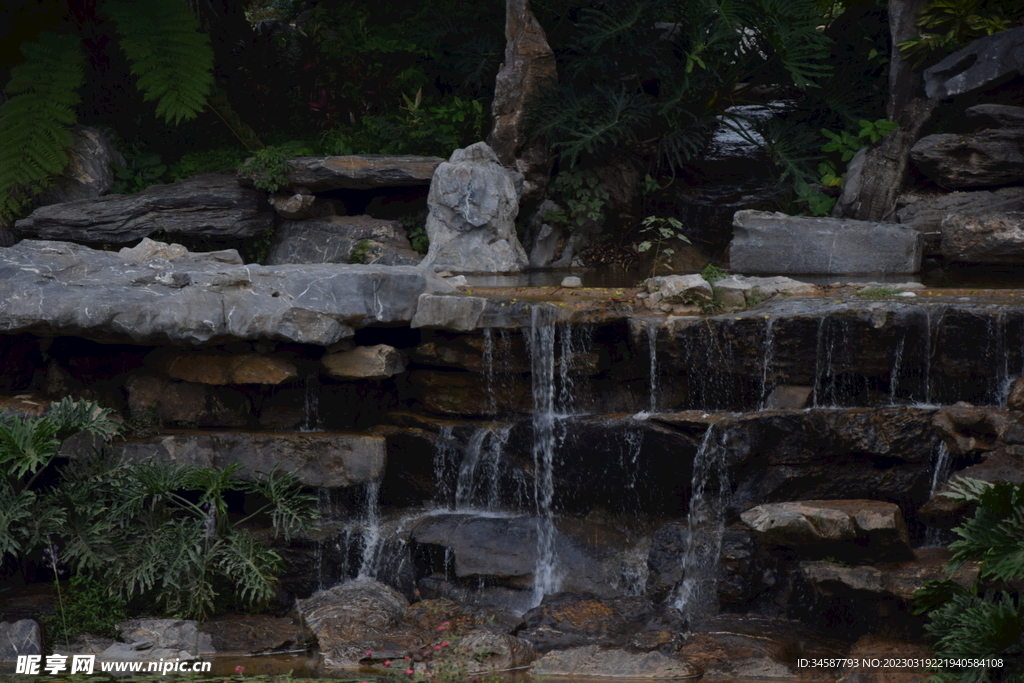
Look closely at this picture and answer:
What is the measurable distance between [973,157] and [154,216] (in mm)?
8495

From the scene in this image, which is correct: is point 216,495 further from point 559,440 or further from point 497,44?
point 497,44

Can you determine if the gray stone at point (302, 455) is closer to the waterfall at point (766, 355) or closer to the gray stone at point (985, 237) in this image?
the waterfall at point (766, 355)

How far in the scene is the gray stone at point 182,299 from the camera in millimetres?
6566

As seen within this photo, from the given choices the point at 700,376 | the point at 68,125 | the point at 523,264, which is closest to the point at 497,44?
the point at 523,264

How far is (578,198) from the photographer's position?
1027 centimetres

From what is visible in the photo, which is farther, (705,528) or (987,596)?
(705,528)

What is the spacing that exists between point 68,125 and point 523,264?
5554 mm

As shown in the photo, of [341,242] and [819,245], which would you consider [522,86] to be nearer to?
[341,242]

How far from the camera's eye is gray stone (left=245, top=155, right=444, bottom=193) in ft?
31.6

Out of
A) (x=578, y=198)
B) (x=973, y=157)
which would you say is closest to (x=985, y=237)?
(x=973, y=157)

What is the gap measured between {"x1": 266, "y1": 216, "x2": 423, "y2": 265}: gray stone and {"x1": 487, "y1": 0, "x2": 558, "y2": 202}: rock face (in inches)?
61.9

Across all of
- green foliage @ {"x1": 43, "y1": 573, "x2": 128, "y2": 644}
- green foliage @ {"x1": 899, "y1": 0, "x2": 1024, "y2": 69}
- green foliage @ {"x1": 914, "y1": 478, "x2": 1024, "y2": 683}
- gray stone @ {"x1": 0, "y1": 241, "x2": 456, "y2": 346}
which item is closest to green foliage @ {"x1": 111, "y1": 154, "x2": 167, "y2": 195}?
gray stone @ {"x1": 0, "y1": 241, "x2": 456, "y2": 346}

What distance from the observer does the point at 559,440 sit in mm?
6762

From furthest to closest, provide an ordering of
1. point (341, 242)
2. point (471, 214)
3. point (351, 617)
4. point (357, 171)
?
point (341, 242) → point (357, 171) → point (471, 214) → point (351, 617)
